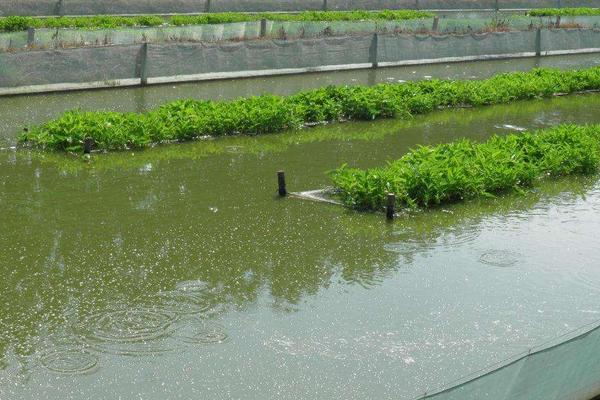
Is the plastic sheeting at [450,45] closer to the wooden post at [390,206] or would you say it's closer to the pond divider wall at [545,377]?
the wooden post at [390,206]

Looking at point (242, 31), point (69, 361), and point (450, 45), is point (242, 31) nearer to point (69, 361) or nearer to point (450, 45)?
point (450, 45)

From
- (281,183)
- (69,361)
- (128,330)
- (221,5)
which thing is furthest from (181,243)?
(221,5)

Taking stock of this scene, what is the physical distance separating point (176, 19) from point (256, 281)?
85.4 feet

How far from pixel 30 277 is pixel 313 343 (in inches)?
147

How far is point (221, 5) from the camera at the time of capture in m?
41.6

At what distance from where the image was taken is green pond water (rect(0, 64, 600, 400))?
980 centimetres

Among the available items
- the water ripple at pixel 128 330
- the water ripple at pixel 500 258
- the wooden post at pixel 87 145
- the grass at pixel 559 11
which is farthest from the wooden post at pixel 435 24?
the water ripple at pixel 128 330

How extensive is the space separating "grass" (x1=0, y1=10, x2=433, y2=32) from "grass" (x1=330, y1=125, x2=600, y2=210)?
17.8 m

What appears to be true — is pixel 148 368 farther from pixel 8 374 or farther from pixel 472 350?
pixel 472 350

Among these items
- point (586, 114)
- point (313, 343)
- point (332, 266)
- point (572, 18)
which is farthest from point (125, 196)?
point (572, 18)

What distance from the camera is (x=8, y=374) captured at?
9.57 metres

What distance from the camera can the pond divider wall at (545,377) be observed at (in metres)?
7.33

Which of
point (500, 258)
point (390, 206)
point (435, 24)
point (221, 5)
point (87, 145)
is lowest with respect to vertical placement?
point (500, 258)

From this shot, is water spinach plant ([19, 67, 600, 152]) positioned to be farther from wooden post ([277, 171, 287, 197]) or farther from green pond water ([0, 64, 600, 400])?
wooden post ([277, 171, 287, 197])
